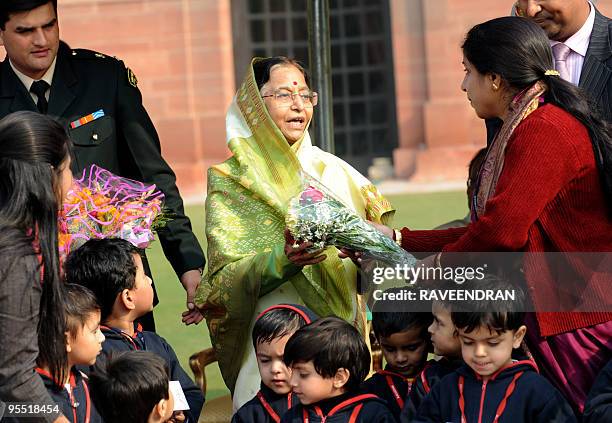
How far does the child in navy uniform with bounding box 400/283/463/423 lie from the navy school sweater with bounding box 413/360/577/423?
0.11 meters

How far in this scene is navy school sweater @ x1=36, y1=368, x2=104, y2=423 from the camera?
372 cm

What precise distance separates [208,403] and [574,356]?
84.2 inches

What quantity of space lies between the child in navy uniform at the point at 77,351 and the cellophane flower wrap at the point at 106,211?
0.40 metres

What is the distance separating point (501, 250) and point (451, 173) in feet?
41.6

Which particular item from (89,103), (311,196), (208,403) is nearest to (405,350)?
(311,196)

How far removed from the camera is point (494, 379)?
368 centimetres

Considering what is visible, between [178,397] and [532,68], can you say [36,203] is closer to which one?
[178,397]

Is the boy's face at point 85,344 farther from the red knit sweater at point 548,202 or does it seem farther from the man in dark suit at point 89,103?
the red knit sweater at point 548,202

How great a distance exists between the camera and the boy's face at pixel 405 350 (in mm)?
4078

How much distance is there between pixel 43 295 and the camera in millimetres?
3174

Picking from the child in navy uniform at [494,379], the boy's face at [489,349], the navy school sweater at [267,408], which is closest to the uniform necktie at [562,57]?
the child in navy uniform at [494,379]

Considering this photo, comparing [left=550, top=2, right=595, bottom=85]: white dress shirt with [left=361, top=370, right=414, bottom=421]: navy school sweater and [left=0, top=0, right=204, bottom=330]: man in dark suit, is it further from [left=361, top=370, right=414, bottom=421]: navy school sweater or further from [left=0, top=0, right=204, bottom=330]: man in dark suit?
[left=0, top=0, right=204, bottom=330]: man in dark suit

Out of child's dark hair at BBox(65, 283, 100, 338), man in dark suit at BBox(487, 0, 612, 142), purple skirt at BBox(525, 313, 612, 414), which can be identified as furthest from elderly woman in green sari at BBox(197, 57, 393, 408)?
purple skirt at BBox(525, 313, 612, 414)

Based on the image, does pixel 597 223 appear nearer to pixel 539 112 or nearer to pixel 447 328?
pixel 539 112
